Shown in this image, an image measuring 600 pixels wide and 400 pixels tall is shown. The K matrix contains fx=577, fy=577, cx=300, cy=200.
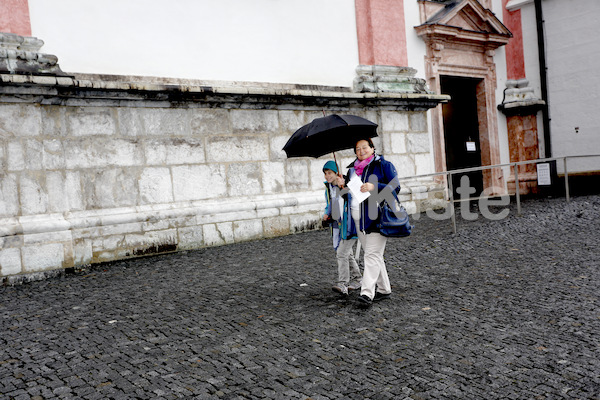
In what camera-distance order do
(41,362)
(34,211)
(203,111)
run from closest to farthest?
1. (41,362)
2. (34,211)
3. (203,111)

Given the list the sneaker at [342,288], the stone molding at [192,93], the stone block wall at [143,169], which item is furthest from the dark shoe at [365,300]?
the stone molding at [192,93]

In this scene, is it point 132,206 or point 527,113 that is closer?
point 132,206

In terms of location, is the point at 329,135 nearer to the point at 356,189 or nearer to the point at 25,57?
the point at 356,189

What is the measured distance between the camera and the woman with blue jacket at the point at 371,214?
187 inches

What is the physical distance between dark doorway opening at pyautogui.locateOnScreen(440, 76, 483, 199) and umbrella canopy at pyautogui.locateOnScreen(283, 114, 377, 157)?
8.61 meters

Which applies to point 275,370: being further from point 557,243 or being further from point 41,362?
point 557,243

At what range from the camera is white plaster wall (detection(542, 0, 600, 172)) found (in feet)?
43.2

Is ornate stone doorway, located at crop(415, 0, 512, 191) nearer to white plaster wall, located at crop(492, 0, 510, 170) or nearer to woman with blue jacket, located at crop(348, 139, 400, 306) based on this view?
white plaster wall, located at crop(492, 0, 510, 170)

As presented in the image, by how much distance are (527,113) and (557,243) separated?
7.72 m

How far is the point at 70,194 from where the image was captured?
7.28m

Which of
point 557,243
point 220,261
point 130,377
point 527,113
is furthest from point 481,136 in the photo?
point 130,377

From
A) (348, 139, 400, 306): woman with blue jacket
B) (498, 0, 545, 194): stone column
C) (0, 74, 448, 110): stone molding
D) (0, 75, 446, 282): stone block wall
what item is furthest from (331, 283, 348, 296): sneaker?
A: (498, 0, 545, 194): stone column

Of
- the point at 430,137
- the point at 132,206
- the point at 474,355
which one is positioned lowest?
the point at 474,355

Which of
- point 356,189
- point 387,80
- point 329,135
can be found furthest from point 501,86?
point 356,189
